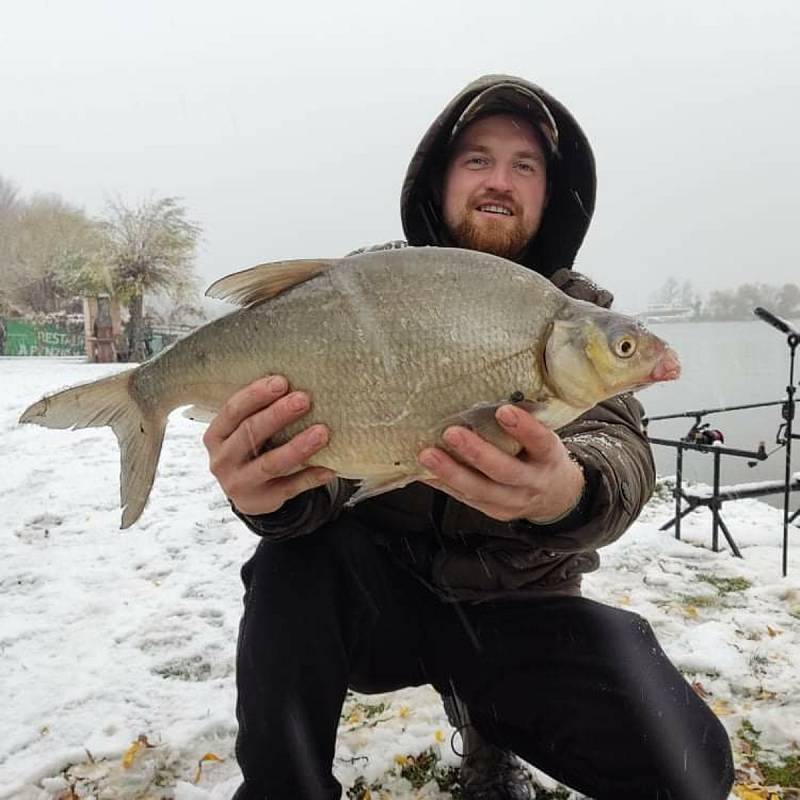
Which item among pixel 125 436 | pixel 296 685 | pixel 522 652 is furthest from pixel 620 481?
pixel 125 436

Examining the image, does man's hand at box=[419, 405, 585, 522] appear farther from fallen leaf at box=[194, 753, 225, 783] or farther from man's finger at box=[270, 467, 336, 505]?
fallen leaf at box=[194, 753, 225, 783]

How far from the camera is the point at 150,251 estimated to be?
25016mm

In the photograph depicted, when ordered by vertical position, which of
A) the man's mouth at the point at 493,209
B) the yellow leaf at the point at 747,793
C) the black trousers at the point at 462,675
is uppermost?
the man's mouth at the point at 493,209

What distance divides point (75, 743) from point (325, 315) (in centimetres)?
181

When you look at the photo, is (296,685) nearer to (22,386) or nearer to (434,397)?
(434,397)

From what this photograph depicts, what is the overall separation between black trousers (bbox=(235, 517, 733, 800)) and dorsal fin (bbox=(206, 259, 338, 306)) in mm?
728

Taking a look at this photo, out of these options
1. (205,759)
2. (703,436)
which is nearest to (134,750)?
(205,759)

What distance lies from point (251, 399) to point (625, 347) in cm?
81

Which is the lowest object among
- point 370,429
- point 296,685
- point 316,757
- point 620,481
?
point 316,757

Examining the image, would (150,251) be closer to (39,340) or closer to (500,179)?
(39,340)

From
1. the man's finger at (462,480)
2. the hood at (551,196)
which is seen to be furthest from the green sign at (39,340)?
the man's finger at (462,480)

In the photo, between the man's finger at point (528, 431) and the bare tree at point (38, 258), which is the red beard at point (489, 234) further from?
the bare tree at point (38, 258)

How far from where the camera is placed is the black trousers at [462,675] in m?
1.70

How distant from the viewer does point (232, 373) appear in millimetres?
1584
